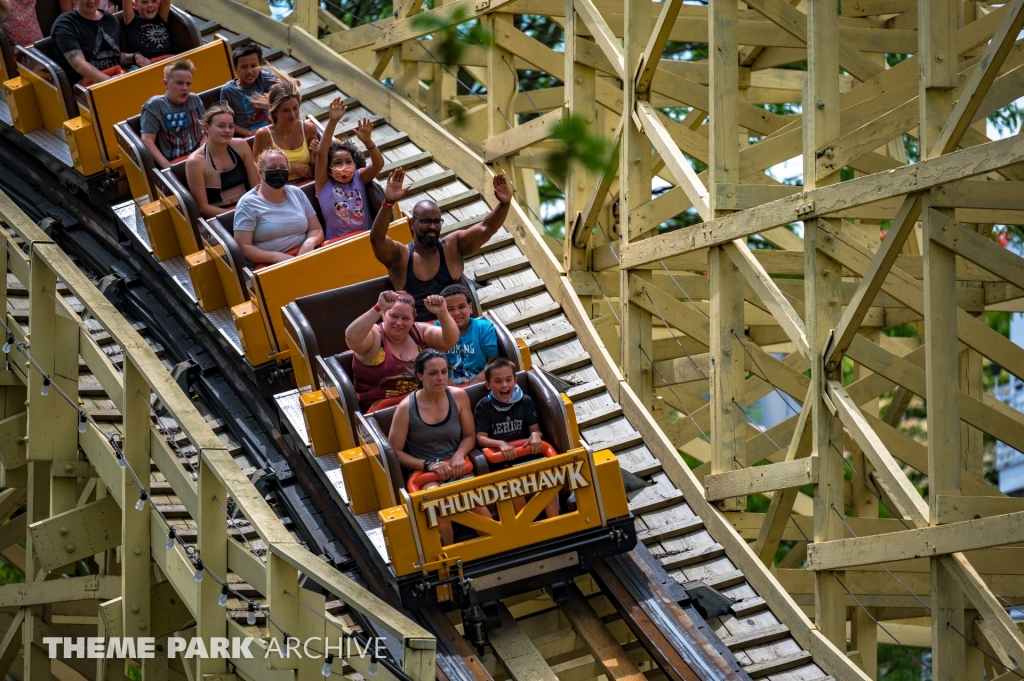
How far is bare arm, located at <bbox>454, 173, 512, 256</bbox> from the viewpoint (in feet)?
23.6

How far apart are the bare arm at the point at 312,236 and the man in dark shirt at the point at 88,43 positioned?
100 inches

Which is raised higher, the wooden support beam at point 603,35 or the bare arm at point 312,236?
the wooden support beam at point 603,35

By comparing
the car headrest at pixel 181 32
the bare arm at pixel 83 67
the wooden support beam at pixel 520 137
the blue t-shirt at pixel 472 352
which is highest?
the car headrest at pixel 181 32

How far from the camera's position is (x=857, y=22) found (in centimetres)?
940

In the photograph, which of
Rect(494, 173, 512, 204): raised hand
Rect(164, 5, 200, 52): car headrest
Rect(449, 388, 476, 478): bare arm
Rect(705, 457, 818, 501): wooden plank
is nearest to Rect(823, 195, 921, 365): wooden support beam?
Rect(705, 457, 818, 501): wooden plank

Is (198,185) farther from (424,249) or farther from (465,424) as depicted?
(465,424)

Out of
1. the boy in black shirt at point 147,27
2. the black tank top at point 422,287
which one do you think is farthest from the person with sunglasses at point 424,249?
the boy in black shirt at point 147,27

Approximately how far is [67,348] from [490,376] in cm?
195

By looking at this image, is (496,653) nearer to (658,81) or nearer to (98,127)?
(658,81)

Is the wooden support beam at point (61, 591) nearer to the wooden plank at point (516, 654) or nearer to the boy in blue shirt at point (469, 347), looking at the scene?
the wooden plank at point (516, 654)

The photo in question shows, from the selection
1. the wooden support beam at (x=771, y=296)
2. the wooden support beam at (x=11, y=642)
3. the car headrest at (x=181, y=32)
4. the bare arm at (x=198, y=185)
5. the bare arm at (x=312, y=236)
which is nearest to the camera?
the wooden support beam at (x=771, y=296)

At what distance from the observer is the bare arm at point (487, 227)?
23.6 feet

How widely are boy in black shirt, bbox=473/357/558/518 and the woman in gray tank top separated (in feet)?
0.20

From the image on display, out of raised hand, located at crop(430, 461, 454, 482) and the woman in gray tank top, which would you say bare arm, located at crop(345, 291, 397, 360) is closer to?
the woman in gray tank top
